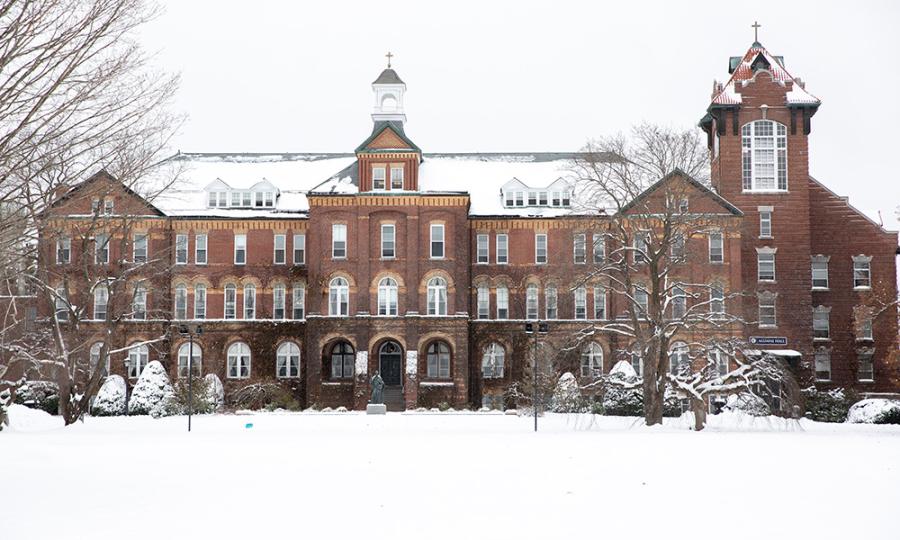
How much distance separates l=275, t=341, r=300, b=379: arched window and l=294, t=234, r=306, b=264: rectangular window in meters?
4.52

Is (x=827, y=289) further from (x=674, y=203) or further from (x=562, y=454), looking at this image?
(x=562, y=454)

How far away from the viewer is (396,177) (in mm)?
57219

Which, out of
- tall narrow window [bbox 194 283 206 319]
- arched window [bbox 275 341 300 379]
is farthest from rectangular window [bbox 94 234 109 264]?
arched window [bbox 275 341 300 379]

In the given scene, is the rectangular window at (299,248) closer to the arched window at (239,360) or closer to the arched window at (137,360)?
the arched window at (239,360)

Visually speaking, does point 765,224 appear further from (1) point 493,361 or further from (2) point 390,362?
(2) point 390,362

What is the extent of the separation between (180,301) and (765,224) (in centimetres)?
3196

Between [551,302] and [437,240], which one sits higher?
[437,240]

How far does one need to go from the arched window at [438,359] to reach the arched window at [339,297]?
4.93 meters

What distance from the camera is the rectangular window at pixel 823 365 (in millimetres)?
60469

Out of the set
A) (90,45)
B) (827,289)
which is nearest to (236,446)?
(90,45)

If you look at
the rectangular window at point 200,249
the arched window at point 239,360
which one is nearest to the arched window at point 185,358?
the arched window at point 239,360

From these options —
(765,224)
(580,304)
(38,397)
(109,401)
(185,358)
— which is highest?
(765,224)

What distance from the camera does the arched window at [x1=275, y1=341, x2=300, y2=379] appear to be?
193ft

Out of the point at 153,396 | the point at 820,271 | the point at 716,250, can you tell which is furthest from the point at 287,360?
the point at 820,271
